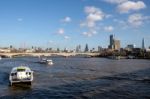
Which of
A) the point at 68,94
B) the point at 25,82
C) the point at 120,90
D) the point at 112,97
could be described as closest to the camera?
the point at 112,97

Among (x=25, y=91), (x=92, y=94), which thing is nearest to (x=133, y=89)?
(x=92, y=94)

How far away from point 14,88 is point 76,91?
10459 millimetres

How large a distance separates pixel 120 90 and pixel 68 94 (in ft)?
29.0

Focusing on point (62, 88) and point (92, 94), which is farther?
point (62, 88)

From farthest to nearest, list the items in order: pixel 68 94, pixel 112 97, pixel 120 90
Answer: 1. pixel 120 90
2. pixel 68 94
3. pixel 112 97

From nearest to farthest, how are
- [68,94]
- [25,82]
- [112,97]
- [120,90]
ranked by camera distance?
[112,97] < [68,94] < [120,90] < [25,82]

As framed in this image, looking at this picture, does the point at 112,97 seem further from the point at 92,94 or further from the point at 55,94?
the point at 55,94

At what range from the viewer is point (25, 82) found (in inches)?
2269

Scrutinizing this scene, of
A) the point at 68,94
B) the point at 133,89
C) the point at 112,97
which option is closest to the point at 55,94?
the point at 68,94

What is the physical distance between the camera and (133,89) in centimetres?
5325

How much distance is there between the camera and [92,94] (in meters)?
47.8

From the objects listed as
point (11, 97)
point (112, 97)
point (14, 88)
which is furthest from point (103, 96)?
point (14, 88)

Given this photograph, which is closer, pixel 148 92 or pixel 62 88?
pixel 148 92

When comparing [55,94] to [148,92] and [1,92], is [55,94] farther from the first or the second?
[148,92]
